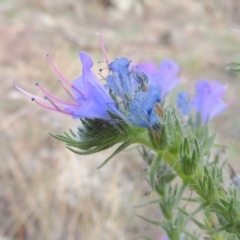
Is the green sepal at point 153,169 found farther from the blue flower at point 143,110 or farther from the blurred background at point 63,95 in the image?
the blurred background at point 63,95

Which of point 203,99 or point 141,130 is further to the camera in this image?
point 203,99

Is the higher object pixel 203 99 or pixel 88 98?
pixel 88 98

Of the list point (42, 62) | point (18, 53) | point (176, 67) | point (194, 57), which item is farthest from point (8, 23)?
point (176, 67)

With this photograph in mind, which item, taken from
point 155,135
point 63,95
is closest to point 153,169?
point 155,135

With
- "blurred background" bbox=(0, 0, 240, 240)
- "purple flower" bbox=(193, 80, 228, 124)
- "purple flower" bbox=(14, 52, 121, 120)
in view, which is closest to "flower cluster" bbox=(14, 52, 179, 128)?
"purple flower" bbox=(14, 52, 121, 120)

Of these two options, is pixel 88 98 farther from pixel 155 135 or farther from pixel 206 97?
pixel 206 97

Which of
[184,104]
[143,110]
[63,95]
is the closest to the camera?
[143,110]

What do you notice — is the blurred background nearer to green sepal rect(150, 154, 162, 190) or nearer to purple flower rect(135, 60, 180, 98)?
purple flower rect(135, 60, 180, 98)

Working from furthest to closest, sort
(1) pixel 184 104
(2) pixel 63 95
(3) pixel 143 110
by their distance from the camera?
1. (2) pixel 63 95
2. (1) pixel 184 104
3. (3) pixel 143 110
